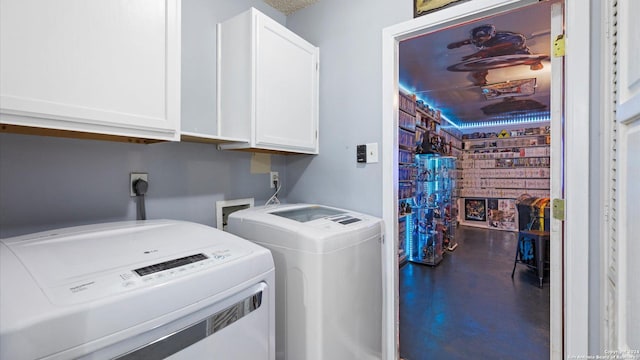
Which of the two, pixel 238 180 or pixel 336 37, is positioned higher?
pixel 336 37

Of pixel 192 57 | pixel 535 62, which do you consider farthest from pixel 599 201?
pixel 535 62

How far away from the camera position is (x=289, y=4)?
2031mm

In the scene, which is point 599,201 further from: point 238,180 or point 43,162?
point 43,162

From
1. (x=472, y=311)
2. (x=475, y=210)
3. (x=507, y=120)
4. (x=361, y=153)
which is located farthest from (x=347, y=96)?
(x=475, y=210)

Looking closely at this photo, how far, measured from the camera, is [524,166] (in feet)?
21.4

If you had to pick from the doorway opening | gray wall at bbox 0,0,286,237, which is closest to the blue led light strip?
the doorway opening

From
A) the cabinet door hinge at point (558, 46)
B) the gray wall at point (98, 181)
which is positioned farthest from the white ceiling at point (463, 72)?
the gray wall at point (98, 181)

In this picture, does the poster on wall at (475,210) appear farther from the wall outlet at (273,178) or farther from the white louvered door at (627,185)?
the white louvered door at (627,185)

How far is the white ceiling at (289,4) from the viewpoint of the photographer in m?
1.99

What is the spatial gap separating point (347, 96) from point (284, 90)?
0.43m

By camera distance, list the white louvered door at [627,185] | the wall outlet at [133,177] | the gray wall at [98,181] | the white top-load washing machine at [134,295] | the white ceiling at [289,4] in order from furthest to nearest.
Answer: the white ceiling at [289,4] → the wall outlet at [133,177] → the gray wall at [98,181] → the white louvered door at [627,185] → the white top-load washing machine at [134,295]

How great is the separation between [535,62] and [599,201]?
2970mm

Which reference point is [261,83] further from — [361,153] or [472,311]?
[472,311]

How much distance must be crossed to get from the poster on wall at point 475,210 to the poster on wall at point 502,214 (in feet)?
0.36
